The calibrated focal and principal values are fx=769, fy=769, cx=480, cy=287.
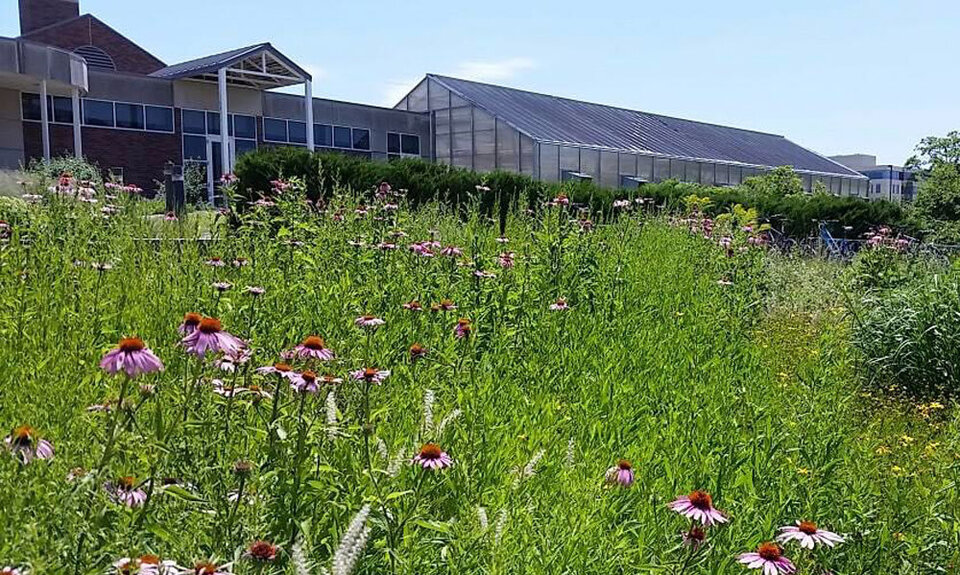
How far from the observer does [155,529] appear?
1489mm

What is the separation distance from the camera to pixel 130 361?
141 cm

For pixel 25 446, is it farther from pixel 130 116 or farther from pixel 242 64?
pixel 130 116

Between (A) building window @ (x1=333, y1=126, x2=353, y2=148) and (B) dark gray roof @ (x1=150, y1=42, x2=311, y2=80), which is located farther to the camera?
(A) building window @ (x1=333, y1=126, x2=353, y2=148)

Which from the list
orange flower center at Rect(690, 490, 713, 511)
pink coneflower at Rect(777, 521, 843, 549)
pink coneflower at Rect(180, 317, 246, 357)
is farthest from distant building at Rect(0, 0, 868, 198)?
pink coneflower at Rect(180, 317, 246, 357)

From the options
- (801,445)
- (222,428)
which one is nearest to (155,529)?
(222,428)

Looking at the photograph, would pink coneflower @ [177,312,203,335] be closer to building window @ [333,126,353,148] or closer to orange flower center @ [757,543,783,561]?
orange flower center @ [757,543,783,561]

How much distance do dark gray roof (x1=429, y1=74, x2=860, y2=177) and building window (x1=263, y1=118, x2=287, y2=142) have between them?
6570 millimetres

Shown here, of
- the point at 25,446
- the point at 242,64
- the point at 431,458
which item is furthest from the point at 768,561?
the point at 242,64

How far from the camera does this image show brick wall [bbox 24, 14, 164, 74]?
1398 inches

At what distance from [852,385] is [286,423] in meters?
3.90

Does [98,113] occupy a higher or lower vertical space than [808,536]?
higher

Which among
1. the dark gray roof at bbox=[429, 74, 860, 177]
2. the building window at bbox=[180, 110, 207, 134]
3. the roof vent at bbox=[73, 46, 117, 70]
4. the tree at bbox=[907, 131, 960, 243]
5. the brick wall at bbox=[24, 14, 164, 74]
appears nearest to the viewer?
the tree at bbox=[907, 131, 960, 243]

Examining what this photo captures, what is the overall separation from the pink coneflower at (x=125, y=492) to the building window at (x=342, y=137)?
2919 cm

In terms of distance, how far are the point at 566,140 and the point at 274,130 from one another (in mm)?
11747
